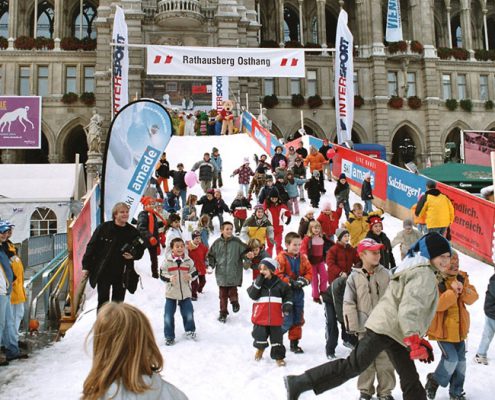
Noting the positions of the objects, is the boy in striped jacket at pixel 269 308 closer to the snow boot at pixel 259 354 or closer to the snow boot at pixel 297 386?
the snow boot at pixel 259 354

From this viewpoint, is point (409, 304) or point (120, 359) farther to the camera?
point (409, 304)

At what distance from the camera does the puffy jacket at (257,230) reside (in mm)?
9133

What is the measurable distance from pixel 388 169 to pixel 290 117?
18.7 metres

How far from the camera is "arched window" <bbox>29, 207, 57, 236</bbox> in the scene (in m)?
16.5

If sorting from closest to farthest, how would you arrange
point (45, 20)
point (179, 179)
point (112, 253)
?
1. point (112, 253)
2. point (179, 179)
3. point (45, 20)

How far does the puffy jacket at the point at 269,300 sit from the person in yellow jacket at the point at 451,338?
176cm

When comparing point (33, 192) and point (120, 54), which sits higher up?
point (120, 54)

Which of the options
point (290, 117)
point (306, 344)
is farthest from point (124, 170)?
point (290, 117)

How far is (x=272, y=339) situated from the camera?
5.70 m

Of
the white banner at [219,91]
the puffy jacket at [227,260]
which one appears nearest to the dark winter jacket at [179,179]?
the puffy jacket at [227,260]

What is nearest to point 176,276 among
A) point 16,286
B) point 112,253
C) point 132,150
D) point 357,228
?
point 112,253

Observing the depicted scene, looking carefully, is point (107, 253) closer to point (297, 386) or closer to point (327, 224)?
point (297, 386)

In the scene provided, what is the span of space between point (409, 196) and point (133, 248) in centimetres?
992

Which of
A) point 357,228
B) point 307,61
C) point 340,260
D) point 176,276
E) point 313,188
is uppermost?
point 307,61
